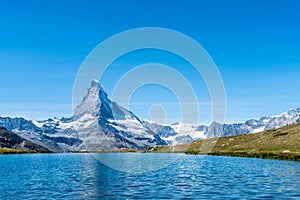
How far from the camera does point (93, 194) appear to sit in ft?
178

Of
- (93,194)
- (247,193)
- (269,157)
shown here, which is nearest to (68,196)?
(93,194)

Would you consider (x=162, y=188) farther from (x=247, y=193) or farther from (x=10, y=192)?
(x=10, y=192)

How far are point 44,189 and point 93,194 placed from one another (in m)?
11.5

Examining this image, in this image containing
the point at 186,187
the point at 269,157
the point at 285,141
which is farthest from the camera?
the point at 285,141

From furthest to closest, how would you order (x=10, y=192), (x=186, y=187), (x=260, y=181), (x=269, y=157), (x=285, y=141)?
(x=285, y=141) → (x=269, y=157) → (x=260, y=181) → (x=186, y=187) → (x=10, y=192)

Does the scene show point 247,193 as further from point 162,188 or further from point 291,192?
point 162,188

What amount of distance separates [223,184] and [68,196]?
2870 centimetres

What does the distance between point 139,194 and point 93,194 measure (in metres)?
7.45

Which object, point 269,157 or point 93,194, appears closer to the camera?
point 93,194

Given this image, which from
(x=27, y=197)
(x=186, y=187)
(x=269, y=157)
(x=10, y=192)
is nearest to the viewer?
(x=27, y=197)

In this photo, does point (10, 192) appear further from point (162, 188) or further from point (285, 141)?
point (285, 141)

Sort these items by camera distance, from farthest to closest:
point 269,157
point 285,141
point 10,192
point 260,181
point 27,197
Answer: point 285,141 < point 269,157 < point 260,181 < point 10,192 < point 27,197

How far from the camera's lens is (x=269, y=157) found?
148 m

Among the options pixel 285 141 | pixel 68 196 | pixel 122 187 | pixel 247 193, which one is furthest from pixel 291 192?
pixel 285 141
